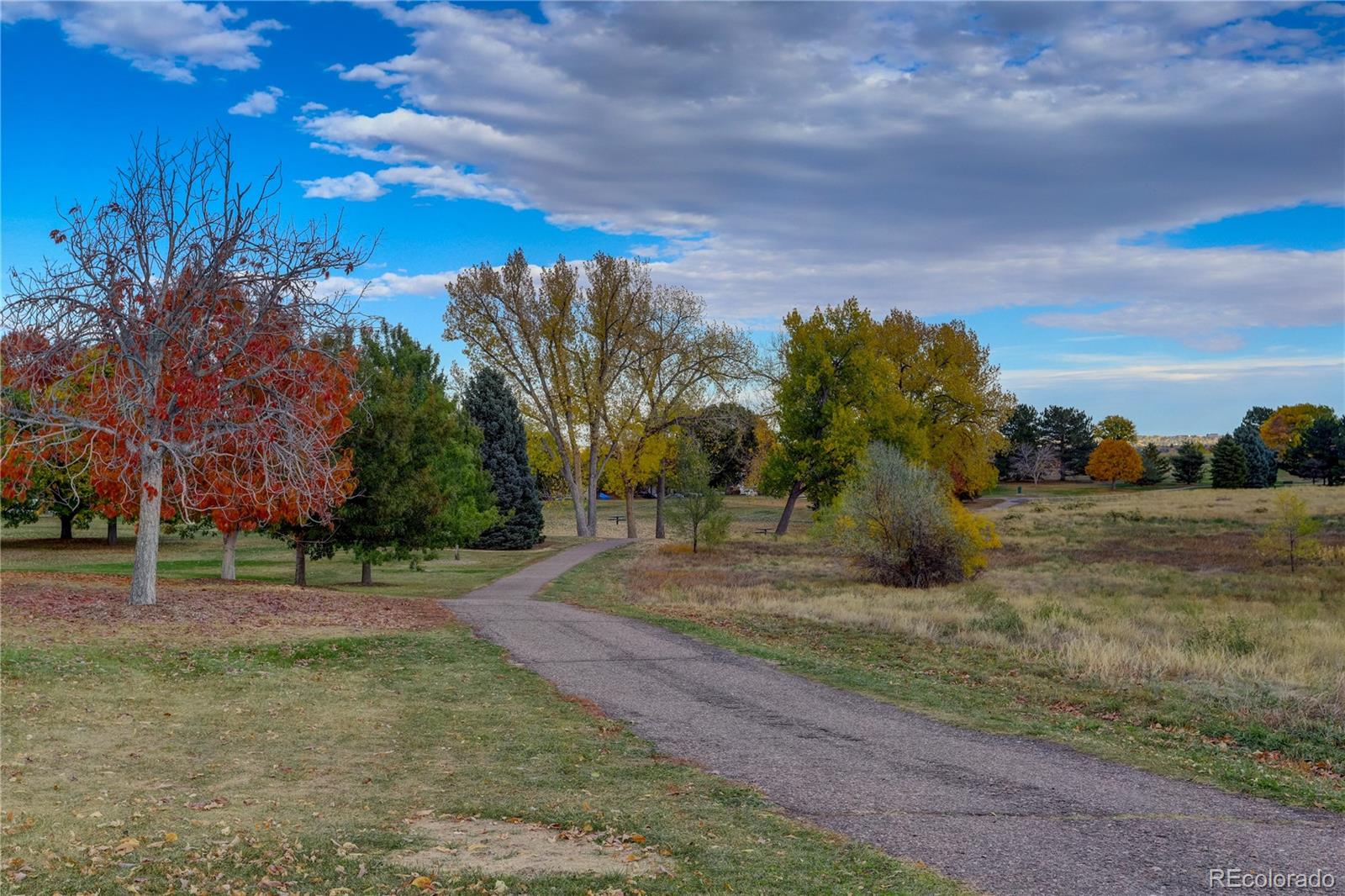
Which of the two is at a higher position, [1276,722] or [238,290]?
[238,290]

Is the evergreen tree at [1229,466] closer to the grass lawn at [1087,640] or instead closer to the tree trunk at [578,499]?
the grass lawn at [1087,640]

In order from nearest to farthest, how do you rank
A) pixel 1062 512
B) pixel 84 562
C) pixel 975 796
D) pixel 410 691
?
1. pixel 975 796
2. pixel 410 691
3. pixel 84 562
4. pixel 1062 512

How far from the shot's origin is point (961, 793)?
838 centimetres

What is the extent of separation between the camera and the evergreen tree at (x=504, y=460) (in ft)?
154

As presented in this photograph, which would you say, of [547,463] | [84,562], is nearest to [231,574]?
[84,562]

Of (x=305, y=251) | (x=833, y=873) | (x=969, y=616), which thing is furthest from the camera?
(x=969, y=616)

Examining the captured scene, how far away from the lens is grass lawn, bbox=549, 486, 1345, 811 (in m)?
10.5

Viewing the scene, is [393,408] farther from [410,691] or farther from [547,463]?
[547,463]

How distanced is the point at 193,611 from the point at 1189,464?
348 feet

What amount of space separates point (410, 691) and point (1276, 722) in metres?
10.4

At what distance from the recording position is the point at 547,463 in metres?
55.4

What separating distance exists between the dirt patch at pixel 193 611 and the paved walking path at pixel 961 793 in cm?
597

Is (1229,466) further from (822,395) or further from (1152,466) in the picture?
(822,395)

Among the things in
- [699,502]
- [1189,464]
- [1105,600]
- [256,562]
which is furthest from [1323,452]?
[256,562]
